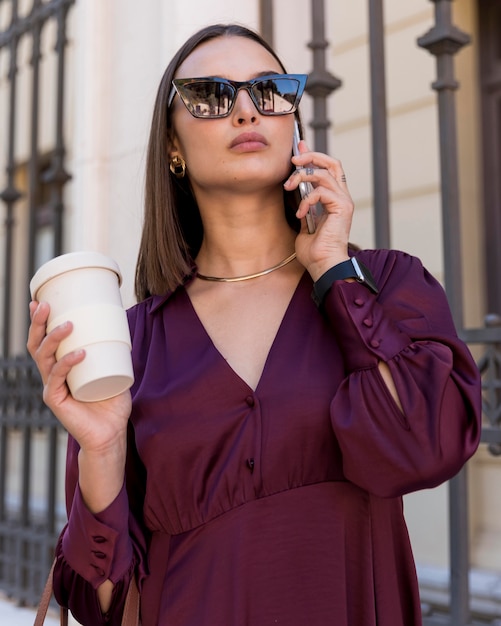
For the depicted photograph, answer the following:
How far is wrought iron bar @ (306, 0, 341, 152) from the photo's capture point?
2.59m

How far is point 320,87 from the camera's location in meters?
2.60

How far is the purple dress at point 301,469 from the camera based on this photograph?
1341mm

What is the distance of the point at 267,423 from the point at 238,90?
679 millimetres

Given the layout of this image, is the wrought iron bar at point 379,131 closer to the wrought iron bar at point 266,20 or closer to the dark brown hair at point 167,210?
the wrought iron bar at point 266,20

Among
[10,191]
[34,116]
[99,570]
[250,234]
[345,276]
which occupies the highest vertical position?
[34,116]

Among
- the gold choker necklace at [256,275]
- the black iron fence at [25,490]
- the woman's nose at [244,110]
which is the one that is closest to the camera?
the woman's nose at [244,110]

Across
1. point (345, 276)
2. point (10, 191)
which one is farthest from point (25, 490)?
point (345, 276)

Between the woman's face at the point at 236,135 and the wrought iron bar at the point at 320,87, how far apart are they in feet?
2.71

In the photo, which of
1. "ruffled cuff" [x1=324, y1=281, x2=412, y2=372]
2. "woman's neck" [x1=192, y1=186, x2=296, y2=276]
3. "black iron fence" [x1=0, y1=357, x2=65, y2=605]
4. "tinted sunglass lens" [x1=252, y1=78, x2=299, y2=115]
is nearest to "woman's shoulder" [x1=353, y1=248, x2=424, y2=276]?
"ruffled cuff" [x1=324, y1=281, x2=412, y2=372]

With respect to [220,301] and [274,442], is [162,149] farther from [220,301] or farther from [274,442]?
[274,442]

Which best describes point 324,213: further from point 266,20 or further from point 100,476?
point 266,20

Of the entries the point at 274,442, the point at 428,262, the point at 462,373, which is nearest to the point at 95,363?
the point at 274,442

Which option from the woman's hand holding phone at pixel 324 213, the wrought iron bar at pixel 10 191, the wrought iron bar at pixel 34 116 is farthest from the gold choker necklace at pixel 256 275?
the wrought iron bar at pixel 10 191

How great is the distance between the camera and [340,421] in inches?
53.5
